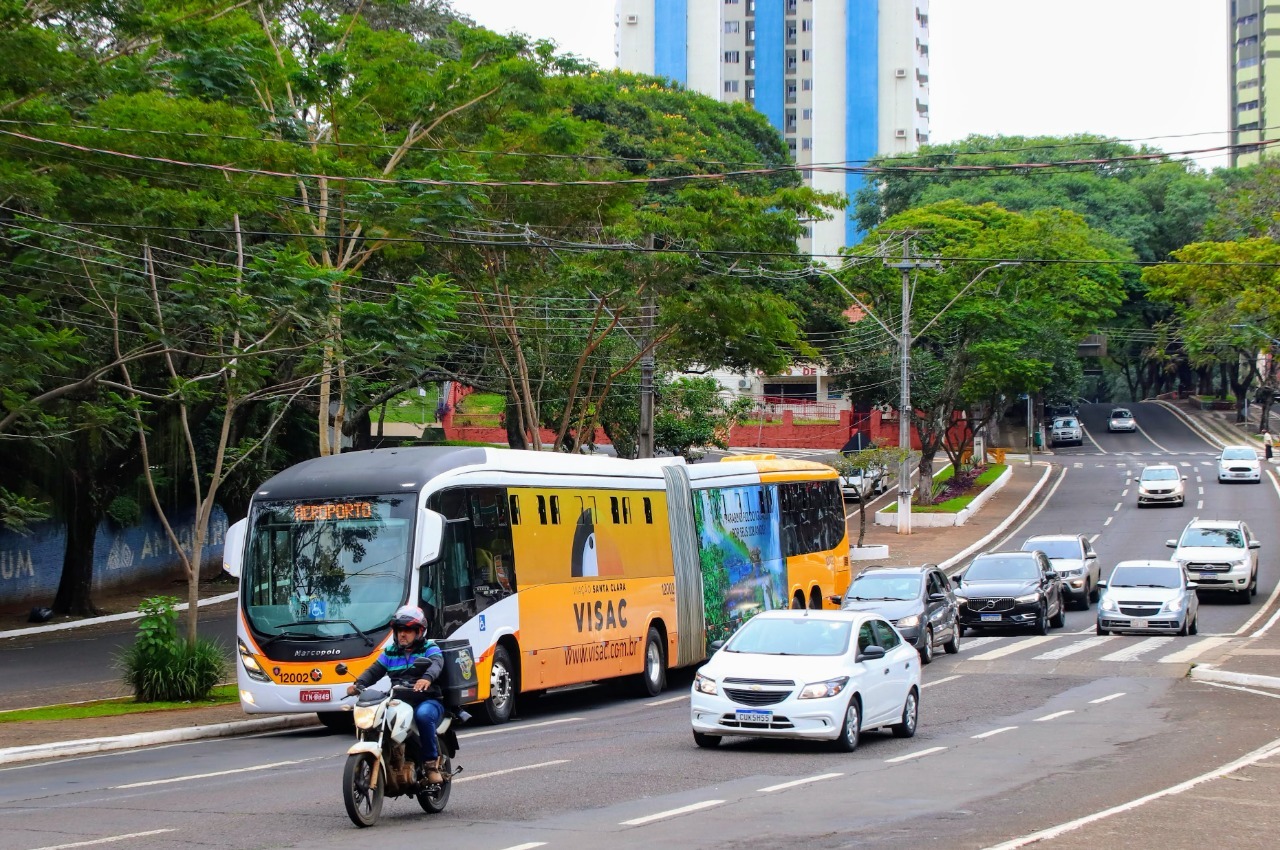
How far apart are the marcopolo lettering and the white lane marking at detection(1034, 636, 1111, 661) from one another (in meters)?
8.23

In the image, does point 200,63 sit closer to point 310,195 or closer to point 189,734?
point 310,195

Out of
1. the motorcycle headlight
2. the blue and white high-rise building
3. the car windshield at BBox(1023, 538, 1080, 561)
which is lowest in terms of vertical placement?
the car windshield at BBox(1023, 538, 1080, 561)

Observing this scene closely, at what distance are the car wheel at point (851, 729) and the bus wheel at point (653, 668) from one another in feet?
24.2

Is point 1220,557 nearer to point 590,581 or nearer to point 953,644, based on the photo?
point 953,644

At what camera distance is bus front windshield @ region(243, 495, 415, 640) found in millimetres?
16750

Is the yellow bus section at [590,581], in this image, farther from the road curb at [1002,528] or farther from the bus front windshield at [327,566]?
the road curb at [1002,528]

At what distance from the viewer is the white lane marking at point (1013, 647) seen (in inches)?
1021

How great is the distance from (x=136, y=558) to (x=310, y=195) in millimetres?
19222

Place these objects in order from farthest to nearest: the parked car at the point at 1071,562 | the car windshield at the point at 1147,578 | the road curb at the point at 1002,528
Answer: the road curb at the point at 1002,528 → the parked car at the point at 1071,562 → the car windshield at the point at 1147,578

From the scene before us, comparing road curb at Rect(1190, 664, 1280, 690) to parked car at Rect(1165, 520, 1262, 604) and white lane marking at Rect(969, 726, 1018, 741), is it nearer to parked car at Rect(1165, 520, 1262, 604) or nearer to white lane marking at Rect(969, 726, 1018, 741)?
white lane marking at Rect(969, 726, 1018, 741)

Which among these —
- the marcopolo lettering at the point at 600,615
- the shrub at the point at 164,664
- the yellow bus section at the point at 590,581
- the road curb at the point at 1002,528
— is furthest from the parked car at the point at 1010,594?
the shrub at the point at 164,664

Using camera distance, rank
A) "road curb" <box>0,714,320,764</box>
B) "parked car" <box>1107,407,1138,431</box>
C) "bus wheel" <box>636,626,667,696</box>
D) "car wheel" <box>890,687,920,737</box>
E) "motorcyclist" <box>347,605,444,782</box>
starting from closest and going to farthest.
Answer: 1. "motorcyclist" <box>347,605,444,782</box>
2. "road curb" <box>0,714,320,764</box>
3. "car wheel" <box>890,687,920,737</box>
4. "bus wheel" <box>636,626,667,696</box>
5. "parked car" <box>1107,407,1138,431</box>

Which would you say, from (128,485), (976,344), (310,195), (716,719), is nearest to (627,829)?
(716,719)

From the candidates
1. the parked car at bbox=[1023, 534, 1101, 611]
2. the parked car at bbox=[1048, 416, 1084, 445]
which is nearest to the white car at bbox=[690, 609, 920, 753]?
the parked car at bbox=[1023, 534, 1101, 611]
